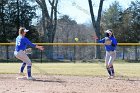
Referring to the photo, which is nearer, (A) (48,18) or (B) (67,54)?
(B) (67,54)

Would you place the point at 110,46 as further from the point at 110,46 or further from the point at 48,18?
the point at 48,18

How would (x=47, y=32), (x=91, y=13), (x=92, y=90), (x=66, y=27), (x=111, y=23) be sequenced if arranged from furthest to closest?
(x=66, y=27), (x=111, y=23), (x=47, y=32), (x=91, y=13), (x=92, y=90)

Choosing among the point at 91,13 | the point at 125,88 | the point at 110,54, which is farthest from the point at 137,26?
the point at 125,88

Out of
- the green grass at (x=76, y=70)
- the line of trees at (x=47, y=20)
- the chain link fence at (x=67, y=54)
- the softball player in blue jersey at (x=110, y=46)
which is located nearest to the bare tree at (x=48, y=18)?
the line of trees at (x=47, y=20)

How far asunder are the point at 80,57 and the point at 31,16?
13.3 m

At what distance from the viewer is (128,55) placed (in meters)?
39.9

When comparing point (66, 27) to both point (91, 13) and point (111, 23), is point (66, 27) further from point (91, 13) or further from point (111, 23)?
point (91, 13)

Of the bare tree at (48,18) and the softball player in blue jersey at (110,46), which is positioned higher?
the bare tree at (48,18)

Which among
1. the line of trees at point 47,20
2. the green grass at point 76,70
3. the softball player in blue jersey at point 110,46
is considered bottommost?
the green grass at point 76,70

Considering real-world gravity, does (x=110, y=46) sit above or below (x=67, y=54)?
above

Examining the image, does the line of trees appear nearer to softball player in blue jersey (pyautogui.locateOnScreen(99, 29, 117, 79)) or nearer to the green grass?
the green grass

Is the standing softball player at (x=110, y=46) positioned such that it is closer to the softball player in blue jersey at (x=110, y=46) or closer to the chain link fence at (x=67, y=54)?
the softball player in blue jersey at (x=110, y=46)

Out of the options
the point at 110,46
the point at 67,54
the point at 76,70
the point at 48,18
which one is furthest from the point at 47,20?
the point at 110,46

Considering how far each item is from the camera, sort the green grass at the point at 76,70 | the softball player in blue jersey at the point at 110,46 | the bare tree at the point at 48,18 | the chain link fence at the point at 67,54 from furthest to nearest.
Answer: the bare tree at the point at 48,18 → the chain link fence at the point at 67,54 → the green grass at the point at 76,70 → the softball player in blue jersey at the point at 110,46
